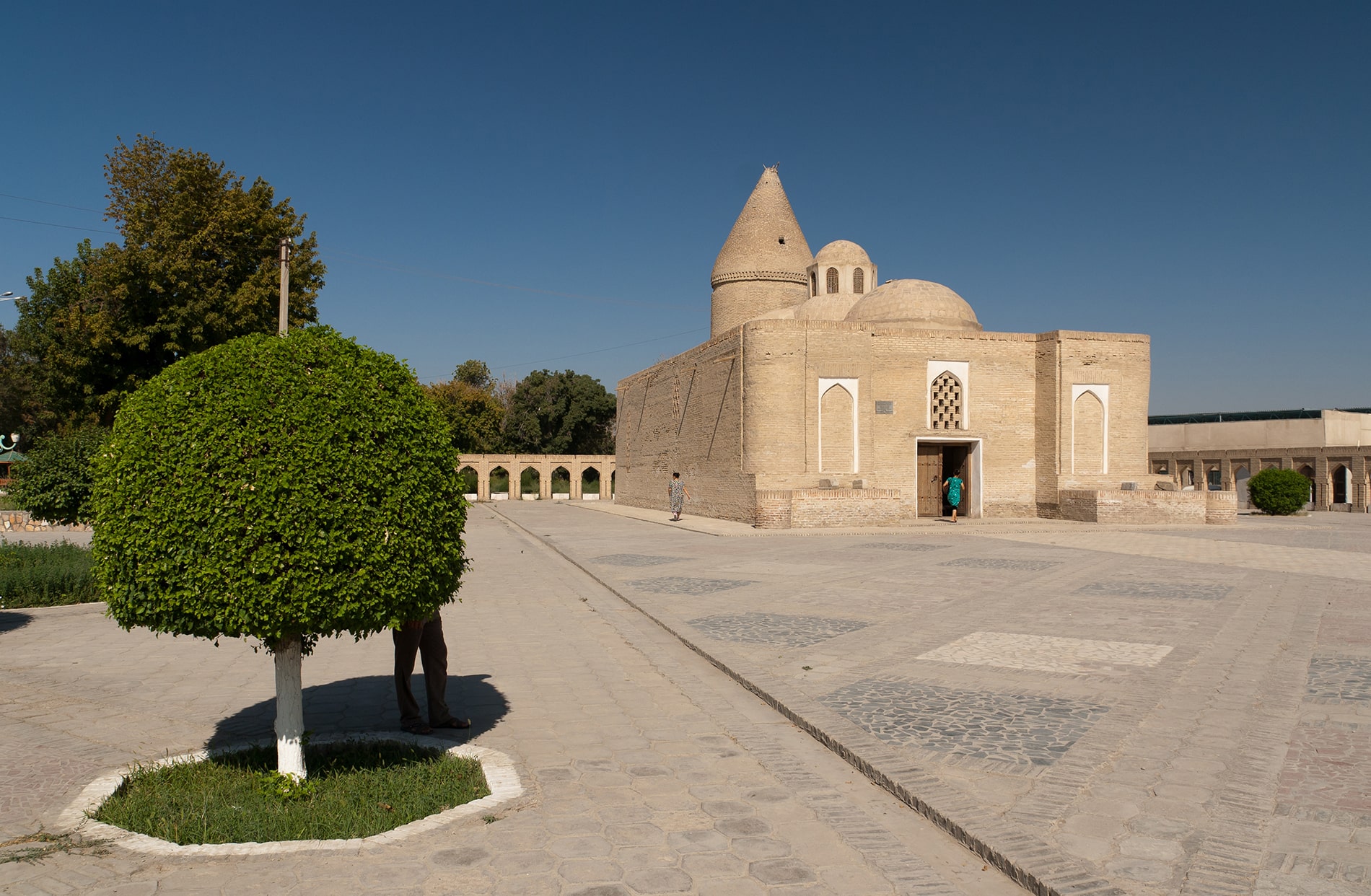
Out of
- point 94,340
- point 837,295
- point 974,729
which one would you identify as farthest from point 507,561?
point 837,295

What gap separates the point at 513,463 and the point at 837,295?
77.4ft

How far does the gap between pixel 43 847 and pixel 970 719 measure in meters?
4.23

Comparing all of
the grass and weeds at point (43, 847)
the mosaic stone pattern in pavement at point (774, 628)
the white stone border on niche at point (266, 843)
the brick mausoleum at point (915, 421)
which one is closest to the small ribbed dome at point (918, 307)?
the brick mausoleum at point (915, 421)

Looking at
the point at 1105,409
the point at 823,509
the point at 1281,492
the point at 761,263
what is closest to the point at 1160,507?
the point at 1105,409

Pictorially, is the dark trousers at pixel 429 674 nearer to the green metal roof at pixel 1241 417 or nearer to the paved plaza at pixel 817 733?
the paved plaza at pixel 817 733

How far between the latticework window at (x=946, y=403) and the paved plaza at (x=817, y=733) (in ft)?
48.0

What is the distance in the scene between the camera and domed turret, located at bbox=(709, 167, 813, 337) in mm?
32719

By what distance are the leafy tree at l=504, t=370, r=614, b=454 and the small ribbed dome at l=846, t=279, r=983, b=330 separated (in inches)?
1207

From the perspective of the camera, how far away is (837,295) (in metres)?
30.3

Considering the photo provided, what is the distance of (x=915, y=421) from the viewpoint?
24391mm

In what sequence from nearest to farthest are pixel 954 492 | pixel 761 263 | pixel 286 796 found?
1. pixel 286 796
2. pixel 954 492
3. pixel 761 263

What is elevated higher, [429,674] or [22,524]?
[429,674]

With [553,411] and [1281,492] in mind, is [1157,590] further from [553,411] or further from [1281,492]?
[553,411]

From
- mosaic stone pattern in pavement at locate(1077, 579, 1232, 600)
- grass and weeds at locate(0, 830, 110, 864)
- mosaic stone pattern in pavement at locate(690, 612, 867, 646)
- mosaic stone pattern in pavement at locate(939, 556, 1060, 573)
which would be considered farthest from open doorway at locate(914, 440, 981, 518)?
grass and weeds at locate(0, 830, 110, 864)
